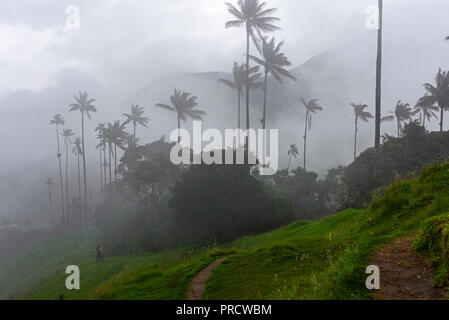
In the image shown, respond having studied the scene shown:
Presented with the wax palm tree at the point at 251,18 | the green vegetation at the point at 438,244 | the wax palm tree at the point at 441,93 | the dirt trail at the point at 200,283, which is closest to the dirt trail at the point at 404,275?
the green vegetation at the point at 438,244

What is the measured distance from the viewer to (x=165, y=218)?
32562 mm

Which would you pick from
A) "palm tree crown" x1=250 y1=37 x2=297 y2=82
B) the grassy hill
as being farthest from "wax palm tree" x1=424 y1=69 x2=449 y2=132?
the grassy hill

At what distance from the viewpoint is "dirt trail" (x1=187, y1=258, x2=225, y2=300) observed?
705 centimetres

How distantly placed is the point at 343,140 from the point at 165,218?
116 metres

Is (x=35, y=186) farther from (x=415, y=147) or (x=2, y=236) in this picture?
(x=415, y=147)

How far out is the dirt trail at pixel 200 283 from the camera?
23.1ft

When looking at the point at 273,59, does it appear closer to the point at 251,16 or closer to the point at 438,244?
the point at 251,16

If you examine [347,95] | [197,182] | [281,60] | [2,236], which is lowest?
[2,236]

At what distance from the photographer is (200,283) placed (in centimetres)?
773

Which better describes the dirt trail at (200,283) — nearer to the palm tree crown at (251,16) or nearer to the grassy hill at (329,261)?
the grassy hill at (329,261)

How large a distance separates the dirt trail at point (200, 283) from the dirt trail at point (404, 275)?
3569 millimetres

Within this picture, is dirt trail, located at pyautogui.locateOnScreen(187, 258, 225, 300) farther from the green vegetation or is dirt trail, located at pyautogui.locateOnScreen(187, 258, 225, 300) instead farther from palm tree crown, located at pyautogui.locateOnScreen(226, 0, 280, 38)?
palm tree crown, located at pyautogui.locateOnScreen(226, 0, 280, 38)
